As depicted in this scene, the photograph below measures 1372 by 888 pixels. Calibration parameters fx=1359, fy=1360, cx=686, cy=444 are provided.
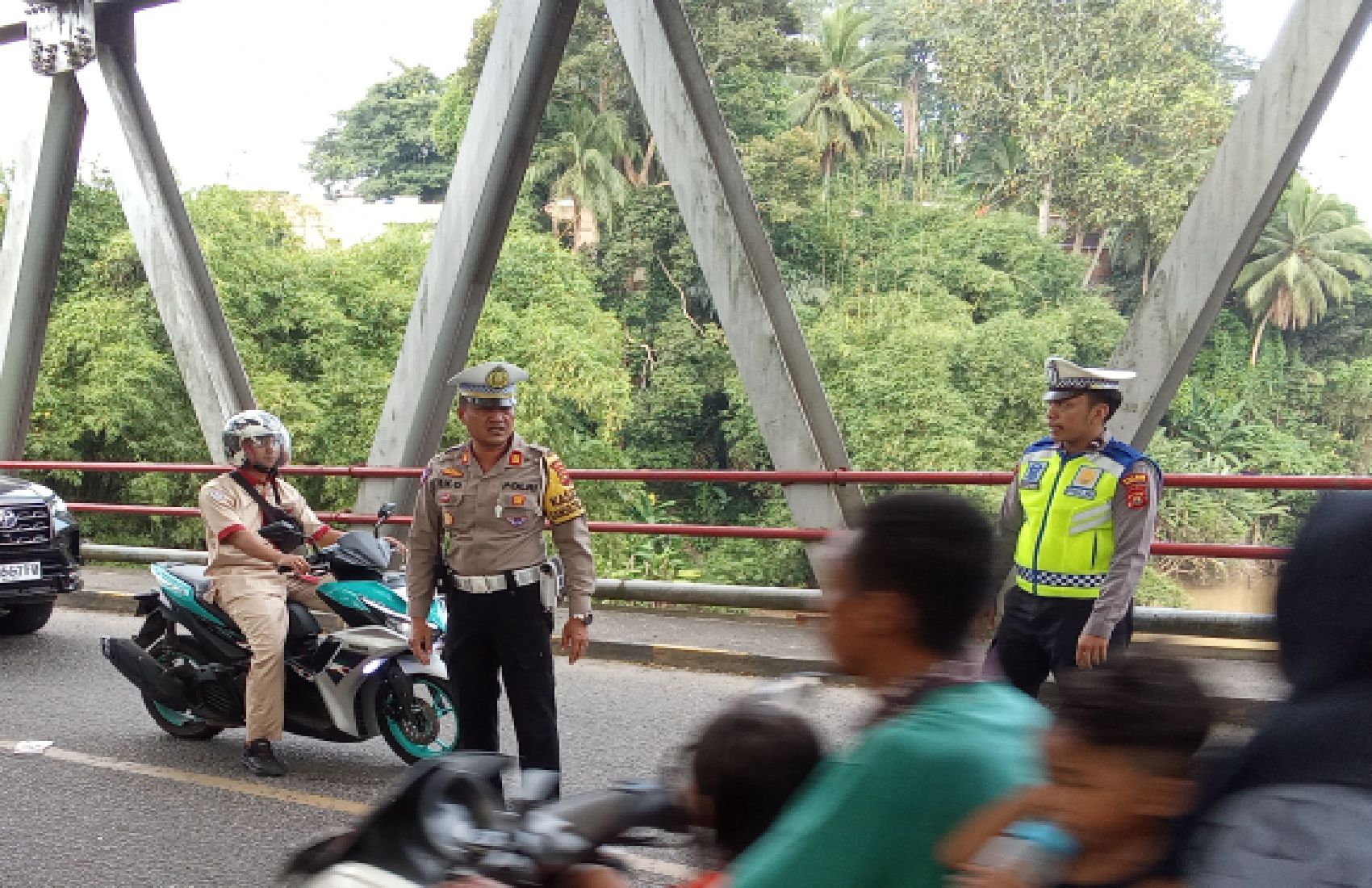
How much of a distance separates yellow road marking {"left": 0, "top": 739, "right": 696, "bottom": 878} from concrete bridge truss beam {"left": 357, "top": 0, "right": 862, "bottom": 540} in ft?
11.7

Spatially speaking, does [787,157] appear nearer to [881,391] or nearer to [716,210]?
[881,391]

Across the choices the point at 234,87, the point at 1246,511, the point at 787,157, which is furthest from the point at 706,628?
the point at 234,87

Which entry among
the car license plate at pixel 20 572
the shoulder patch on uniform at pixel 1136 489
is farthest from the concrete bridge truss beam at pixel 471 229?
the shoulder patch on uniform at pixel 1136 489

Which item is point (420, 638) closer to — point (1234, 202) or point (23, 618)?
point (1234, 202)

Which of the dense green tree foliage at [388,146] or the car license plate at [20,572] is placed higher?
the dense green tree foliage at [388,146]

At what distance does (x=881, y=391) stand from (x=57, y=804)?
88.8 ft

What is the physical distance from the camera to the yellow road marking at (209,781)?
486cm

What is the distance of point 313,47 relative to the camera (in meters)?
53.3

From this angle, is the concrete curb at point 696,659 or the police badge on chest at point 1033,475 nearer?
the police badge on chest at point 1033,475

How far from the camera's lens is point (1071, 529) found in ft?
13.2

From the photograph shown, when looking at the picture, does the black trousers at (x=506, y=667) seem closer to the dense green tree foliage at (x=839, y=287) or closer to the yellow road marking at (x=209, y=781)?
Answer: the yellow road marking at (x=209, y=781)

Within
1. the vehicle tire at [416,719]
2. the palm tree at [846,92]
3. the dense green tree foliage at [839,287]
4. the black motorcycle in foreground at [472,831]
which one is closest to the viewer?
the black motorcycle in foreground at [472,831]

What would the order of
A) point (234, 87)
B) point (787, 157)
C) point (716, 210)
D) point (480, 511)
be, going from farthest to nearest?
point (234, 87) → point (787, 157) → point (716, 210) → point (480, 511)

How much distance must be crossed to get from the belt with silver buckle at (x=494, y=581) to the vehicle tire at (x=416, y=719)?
114cm
